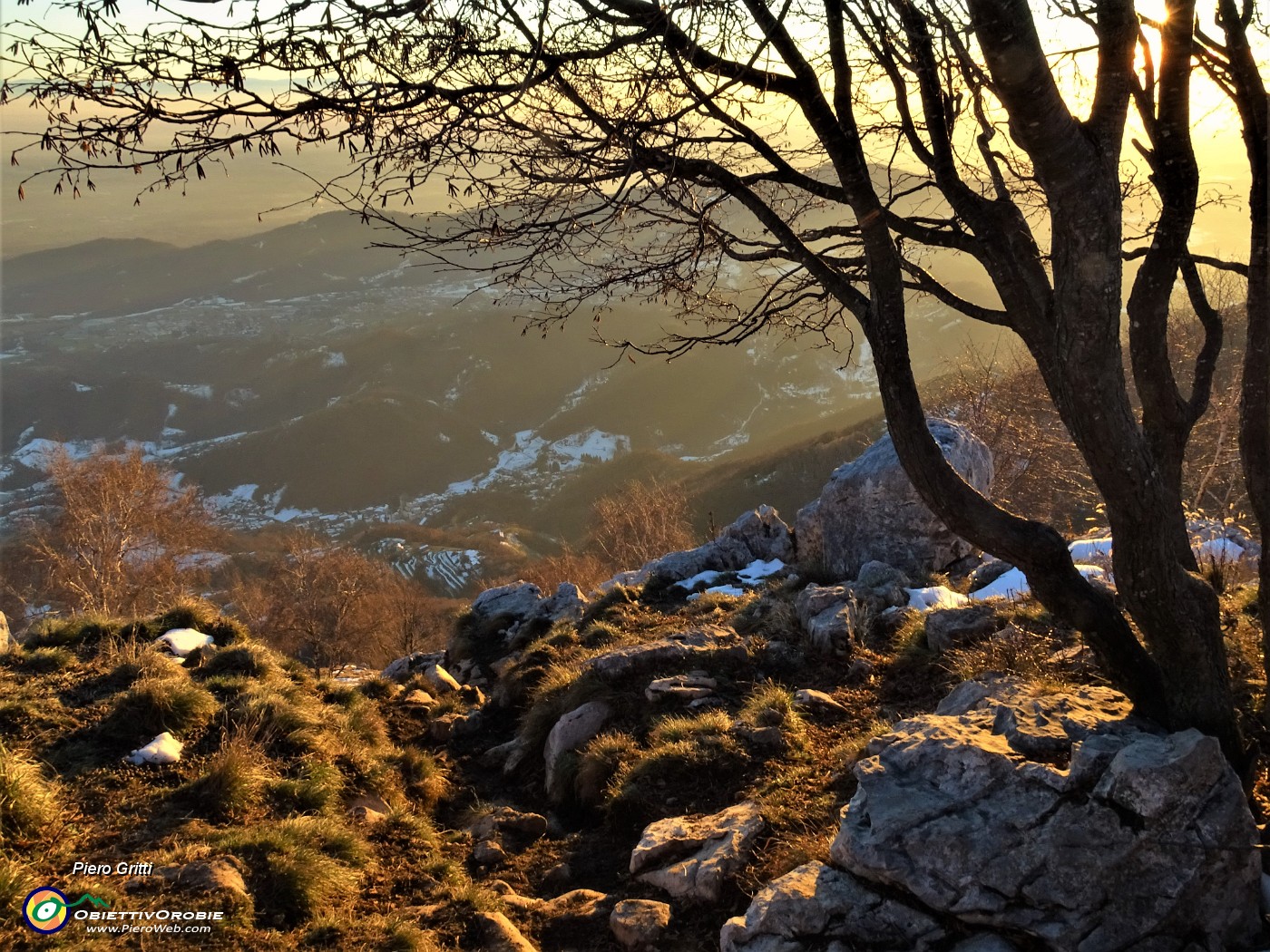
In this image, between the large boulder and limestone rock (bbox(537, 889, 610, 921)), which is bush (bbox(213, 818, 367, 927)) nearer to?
limestone rock (bbox(537, 889, 610, 921))

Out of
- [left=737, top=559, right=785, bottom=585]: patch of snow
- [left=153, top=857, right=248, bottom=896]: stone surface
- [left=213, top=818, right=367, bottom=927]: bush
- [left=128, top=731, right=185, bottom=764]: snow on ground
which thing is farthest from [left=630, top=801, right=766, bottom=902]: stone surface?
[left=737, top=559, right=785, bottom=585]: patch of snow

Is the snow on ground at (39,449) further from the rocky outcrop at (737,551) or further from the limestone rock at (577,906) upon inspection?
the limestone rock at (577,906)

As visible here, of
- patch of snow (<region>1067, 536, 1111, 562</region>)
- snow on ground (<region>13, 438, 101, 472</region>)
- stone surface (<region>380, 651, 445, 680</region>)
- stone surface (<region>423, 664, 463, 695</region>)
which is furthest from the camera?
snow on ground (<region>13, 438, 101, 472</region>)

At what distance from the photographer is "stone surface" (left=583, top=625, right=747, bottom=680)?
8984mm

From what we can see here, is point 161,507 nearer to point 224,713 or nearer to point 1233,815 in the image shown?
point 224,713

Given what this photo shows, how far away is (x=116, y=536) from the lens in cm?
3609

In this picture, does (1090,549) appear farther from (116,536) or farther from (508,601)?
(116,536)

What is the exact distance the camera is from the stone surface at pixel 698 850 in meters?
4.98

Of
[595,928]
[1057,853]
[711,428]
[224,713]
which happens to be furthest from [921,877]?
[711,428]

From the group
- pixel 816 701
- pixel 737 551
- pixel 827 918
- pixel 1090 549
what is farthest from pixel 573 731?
pixel 737 551

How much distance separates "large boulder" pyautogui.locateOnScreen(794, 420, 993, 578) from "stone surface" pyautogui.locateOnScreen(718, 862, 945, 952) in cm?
859

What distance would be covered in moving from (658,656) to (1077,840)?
5768mm

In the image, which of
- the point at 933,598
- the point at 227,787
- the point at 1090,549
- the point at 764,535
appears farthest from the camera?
the point at 764,535

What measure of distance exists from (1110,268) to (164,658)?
8.73 meters
